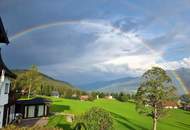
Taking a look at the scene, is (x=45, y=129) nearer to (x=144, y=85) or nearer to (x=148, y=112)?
(x=144, y=85)

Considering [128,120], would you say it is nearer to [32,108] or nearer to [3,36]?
[32,108]

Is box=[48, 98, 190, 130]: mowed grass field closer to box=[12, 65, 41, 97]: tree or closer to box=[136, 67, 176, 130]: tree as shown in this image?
box=[136, 67, 176, 130]: tree

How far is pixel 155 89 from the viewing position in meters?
51.1

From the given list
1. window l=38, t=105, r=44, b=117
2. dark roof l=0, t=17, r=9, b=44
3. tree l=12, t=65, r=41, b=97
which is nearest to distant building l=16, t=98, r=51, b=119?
window l=38, t=105, r=44, b=117

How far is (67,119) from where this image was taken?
60844 millimetres

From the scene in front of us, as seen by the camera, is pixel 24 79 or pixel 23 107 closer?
pixel 23 107

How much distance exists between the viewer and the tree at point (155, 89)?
50.9m

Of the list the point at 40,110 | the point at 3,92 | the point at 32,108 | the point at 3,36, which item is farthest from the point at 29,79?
the point at 3,36

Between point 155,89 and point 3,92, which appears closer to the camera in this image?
point 3,92

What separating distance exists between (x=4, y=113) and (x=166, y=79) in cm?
2577

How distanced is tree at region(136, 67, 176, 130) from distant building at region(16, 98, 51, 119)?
25660 millimetres

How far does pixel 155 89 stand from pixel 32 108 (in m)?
30.0

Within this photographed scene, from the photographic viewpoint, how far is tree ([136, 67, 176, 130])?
2005 inches

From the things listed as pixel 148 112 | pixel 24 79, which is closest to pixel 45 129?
pixel 148 112
